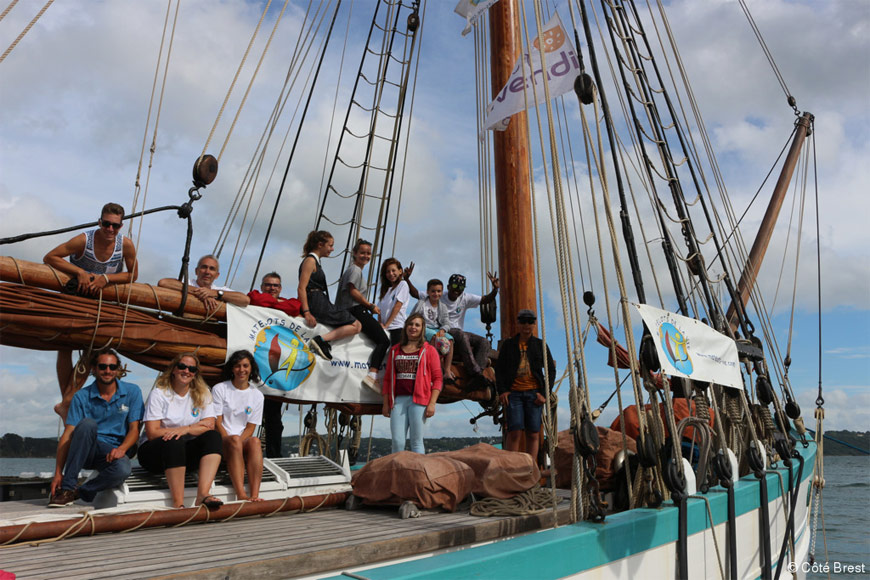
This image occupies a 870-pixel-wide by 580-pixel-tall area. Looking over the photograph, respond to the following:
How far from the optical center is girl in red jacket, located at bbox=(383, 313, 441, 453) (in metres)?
4.67

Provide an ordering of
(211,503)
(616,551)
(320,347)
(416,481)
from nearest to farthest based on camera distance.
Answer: (616,551) < (211,503) < (416,481) < (320,347)

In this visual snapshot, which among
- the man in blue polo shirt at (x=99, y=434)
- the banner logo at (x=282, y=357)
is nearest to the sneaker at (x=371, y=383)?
the banner logo at (x=282, y=357)

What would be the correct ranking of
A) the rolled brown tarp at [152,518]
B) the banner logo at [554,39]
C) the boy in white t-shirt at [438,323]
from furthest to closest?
the boy in white t-shirt at [438,323]
the banner logo at [554,39]
the rolled brown tarp at [152,518]

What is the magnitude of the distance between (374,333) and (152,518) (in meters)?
2.54

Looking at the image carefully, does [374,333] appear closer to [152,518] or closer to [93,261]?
[93,261]

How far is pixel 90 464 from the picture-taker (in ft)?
11.6

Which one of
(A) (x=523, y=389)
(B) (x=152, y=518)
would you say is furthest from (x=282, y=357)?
(A) (x=523, y=389)

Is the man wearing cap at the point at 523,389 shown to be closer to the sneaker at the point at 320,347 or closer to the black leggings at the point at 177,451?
the sneaker at the point at 320,347

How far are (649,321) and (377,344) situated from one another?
257cm

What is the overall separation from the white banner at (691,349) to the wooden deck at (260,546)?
1.09 meters

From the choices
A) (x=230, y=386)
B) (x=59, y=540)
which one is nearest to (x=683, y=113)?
(x=230, y=386)

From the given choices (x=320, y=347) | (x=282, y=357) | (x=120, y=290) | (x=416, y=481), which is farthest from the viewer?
(x=320, y=347)

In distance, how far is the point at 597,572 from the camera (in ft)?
9.07

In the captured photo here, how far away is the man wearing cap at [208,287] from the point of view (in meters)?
4.42
